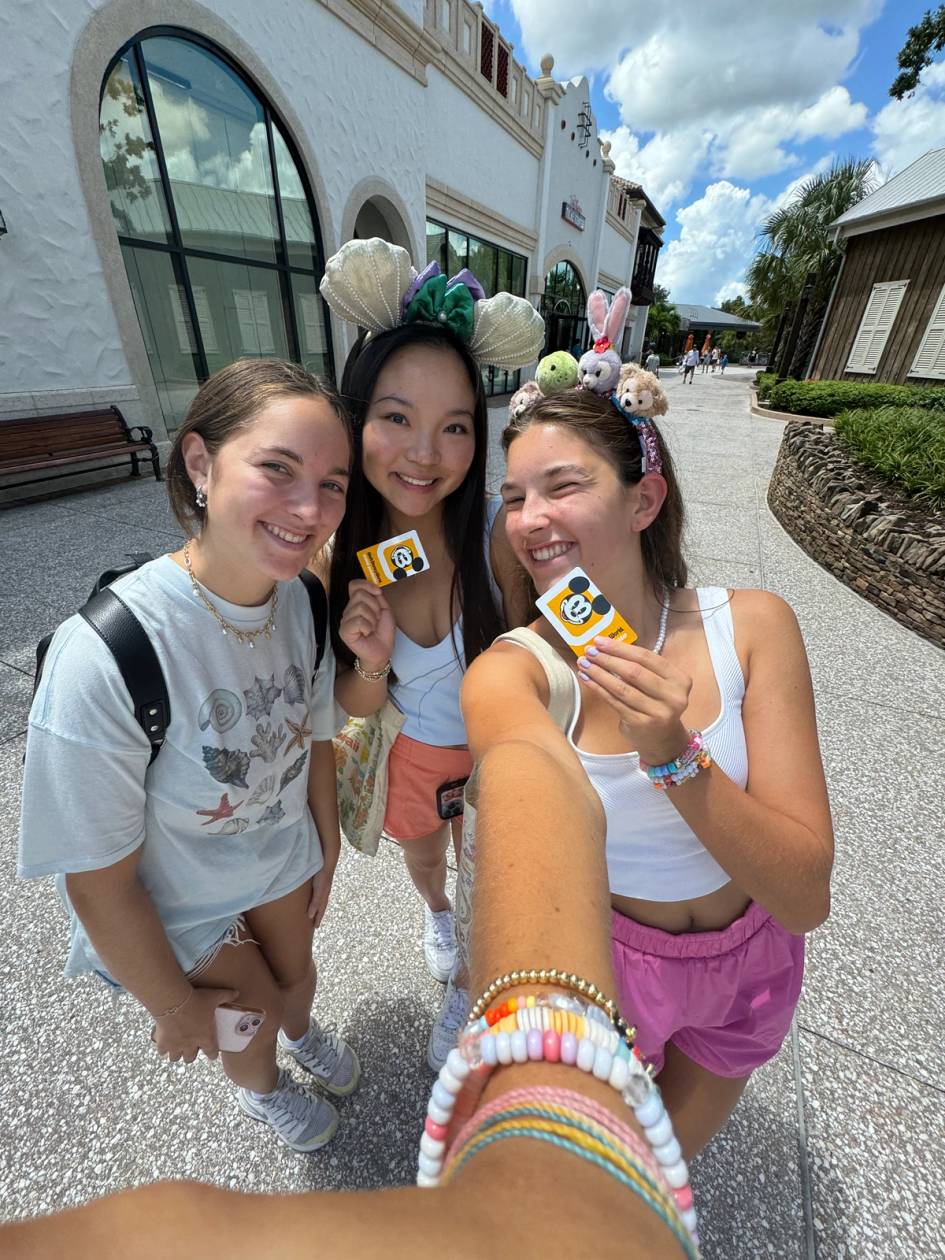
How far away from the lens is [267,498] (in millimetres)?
1096

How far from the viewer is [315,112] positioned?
781 cm

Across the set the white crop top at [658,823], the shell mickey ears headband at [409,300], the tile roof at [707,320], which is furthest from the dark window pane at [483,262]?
the tile roof at [707,320]

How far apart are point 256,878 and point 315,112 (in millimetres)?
10667

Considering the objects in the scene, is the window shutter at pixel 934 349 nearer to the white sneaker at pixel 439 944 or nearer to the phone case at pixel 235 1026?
the white sneaker at pixel 439 944

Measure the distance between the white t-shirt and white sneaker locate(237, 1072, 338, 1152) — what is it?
0.54 m

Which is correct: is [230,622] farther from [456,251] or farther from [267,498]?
[456,251]

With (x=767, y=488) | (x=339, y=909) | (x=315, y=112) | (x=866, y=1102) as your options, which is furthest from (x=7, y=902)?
(x=315, y=112)

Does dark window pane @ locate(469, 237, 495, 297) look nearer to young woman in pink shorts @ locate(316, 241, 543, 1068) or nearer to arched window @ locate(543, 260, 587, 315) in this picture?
arched window @ locate(543, 260, 587, 315)

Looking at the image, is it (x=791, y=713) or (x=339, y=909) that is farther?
(x=339, y=909)

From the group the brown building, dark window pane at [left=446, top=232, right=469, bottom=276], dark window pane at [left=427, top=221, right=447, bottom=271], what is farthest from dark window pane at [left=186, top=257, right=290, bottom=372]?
the brown building

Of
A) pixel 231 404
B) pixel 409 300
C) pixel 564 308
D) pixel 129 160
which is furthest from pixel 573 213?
→ pixel 231 404

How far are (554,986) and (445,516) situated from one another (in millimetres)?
1380

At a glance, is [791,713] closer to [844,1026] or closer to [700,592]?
[700,592]

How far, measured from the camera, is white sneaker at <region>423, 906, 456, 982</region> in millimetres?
1847
